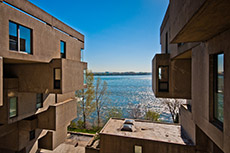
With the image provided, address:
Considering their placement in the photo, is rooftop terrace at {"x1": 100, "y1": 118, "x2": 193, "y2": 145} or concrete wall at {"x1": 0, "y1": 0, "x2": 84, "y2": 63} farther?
rooftop terrace at {"x1": 100, "y1": 118, "x2": 193, "y2": 145}

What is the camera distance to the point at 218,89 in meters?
4.63

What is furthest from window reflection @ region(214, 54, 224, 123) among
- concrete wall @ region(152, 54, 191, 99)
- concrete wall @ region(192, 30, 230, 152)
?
concrete wall @ region(152, 54, 191, 99)

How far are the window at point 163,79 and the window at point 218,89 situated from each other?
4720mm

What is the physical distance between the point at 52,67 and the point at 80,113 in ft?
59.1

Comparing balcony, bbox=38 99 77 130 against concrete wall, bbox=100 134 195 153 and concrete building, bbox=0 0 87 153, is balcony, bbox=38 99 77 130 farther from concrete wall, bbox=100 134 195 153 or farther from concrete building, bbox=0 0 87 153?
concrete wall, bbox=100 134 195 153

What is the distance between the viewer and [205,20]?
3.11m

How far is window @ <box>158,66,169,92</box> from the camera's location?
958 centimetres

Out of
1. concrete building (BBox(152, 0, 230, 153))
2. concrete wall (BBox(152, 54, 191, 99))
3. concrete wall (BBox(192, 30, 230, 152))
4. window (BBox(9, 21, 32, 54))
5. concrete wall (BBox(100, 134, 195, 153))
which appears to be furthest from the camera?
concrete wall (BBox(152, 54, 191, 99))

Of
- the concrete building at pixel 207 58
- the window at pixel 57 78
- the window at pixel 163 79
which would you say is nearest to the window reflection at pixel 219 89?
the concrete building at pixel 207 58

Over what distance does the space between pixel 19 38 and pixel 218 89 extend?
9733mm

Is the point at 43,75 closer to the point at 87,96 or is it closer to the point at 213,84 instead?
the point at 213,84

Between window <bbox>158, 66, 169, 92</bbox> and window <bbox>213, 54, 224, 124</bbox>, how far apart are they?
4720 millimetres

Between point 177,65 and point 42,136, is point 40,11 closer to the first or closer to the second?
point 177,65

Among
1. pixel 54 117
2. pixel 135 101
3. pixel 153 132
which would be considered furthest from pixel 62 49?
pixel 135 101
